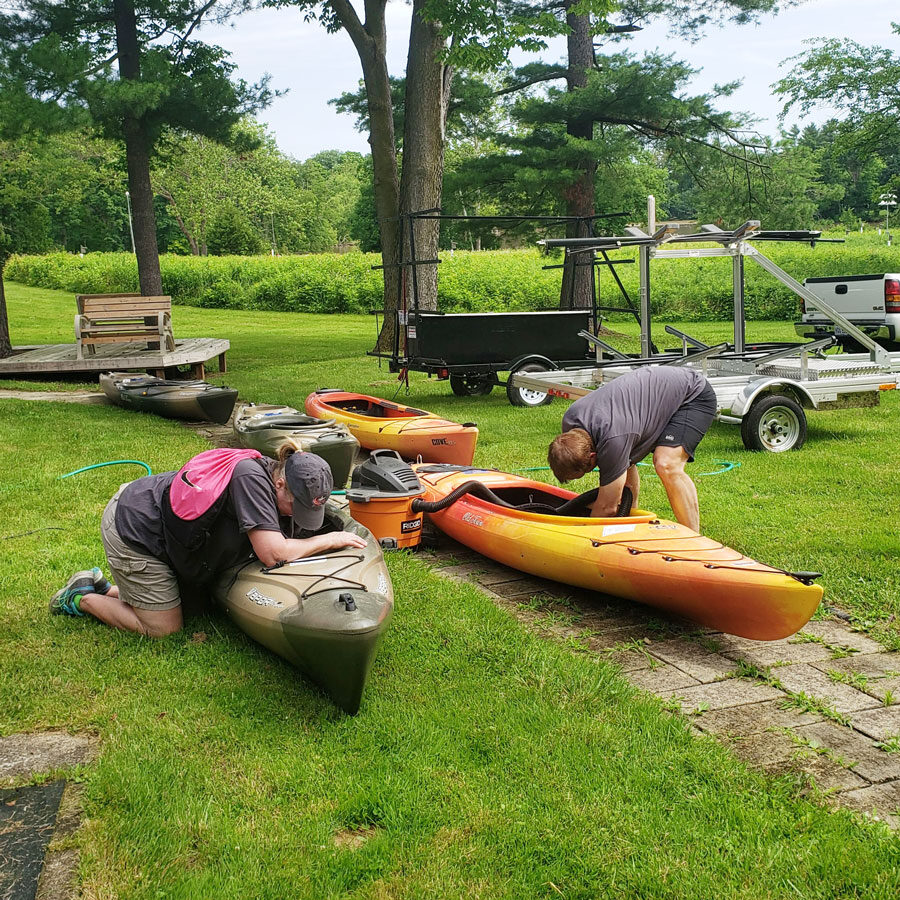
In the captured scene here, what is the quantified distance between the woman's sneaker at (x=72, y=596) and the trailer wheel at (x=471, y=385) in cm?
898

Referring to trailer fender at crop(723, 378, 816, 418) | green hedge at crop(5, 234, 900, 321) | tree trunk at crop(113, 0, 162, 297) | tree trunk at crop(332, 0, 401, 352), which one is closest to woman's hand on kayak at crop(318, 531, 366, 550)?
trailer fender at crop(723, 378, 816, 418)

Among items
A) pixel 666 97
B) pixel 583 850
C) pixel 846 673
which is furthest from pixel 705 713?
pixel 666 97

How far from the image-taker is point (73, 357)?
15.1 m

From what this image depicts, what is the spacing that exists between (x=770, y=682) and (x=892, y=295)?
10.1 metres

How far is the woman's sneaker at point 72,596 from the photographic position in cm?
503

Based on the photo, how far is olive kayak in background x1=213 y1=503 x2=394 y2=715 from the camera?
3.81 meters

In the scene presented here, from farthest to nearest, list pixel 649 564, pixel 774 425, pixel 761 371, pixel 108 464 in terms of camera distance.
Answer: pixel 761 371 → pixel 774 425 → pixel 108 464 → pixel 649 564

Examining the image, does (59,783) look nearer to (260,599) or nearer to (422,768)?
(260,599)

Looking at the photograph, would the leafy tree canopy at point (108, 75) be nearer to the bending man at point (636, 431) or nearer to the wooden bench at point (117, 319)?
the wooden bench at point (117, 319)

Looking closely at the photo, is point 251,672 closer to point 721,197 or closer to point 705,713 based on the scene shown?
point 705,713

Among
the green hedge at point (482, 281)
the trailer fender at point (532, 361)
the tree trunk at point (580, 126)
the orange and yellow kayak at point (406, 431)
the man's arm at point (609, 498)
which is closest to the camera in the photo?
the man's arm at point (609, 498)

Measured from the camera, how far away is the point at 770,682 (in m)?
4.36

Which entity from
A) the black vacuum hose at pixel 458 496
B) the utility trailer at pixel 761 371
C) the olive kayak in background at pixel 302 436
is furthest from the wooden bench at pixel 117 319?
the black vacuum hose at pixel 458 496

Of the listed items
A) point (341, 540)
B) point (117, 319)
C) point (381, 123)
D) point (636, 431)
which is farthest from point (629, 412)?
point (381, 123)
